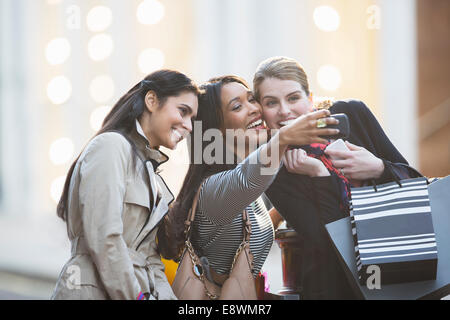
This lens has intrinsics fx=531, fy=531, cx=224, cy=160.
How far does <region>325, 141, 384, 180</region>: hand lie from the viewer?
6.69ft

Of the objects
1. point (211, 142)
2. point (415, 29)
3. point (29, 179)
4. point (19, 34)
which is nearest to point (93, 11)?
point (19, 34)

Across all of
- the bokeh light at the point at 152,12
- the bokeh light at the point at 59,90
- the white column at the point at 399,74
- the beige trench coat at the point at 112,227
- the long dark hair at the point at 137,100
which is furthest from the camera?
the bokeh light at the point at 59,90

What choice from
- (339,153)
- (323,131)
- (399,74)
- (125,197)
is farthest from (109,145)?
(399,74)

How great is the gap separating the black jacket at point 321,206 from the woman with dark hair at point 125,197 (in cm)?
48

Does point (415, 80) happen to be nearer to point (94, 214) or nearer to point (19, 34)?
point (94, 214)

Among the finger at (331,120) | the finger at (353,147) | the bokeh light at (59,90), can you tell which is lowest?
the finger at (353,147)

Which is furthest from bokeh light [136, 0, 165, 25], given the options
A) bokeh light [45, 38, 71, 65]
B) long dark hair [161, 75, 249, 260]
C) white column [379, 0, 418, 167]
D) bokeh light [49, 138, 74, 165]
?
long dark hair [161, 75, 249, 260]

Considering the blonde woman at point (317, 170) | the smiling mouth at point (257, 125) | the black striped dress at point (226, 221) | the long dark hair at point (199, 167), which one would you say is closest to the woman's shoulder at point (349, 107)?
the blonde woman at point (317, 170)

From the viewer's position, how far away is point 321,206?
2.05 metres

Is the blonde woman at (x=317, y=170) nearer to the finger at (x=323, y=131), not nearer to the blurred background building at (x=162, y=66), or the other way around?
the finger at (x=323, y=131)

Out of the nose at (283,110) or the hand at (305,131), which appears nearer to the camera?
the hand at (305,131)

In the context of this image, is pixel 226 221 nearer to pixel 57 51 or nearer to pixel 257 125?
pixel 257 125

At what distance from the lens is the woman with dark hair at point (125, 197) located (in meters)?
1.75
